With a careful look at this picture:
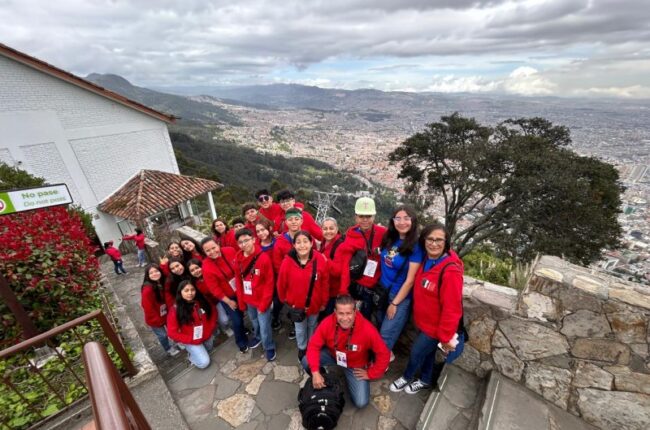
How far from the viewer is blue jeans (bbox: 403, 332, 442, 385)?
7.97 ft

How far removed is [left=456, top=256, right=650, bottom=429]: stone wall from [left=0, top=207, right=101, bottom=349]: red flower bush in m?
4.24

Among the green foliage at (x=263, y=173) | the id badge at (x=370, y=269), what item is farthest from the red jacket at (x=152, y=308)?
the green foliage at (x=263, y=173)

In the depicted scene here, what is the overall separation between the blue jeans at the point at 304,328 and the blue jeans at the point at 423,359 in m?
1.02

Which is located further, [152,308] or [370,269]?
[152,308]

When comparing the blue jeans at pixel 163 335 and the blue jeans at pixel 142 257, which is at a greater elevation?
the blue jeans at pixel 163 335

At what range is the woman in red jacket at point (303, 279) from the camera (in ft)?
8.81

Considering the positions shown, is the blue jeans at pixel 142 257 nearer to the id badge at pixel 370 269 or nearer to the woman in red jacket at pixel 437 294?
the id badge at pixel 370 269

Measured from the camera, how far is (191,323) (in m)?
3.10

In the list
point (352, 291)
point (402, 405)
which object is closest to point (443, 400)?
point (402, 405)

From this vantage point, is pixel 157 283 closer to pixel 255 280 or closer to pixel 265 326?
pixel 255 280

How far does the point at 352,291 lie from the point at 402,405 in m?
1.10

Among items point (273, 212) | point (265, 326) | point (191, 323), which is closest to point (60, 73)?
point (273, 212)

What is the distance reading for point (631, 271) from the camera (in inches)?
438

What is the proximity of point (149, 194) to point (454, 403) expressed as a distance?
11976 millimetres
